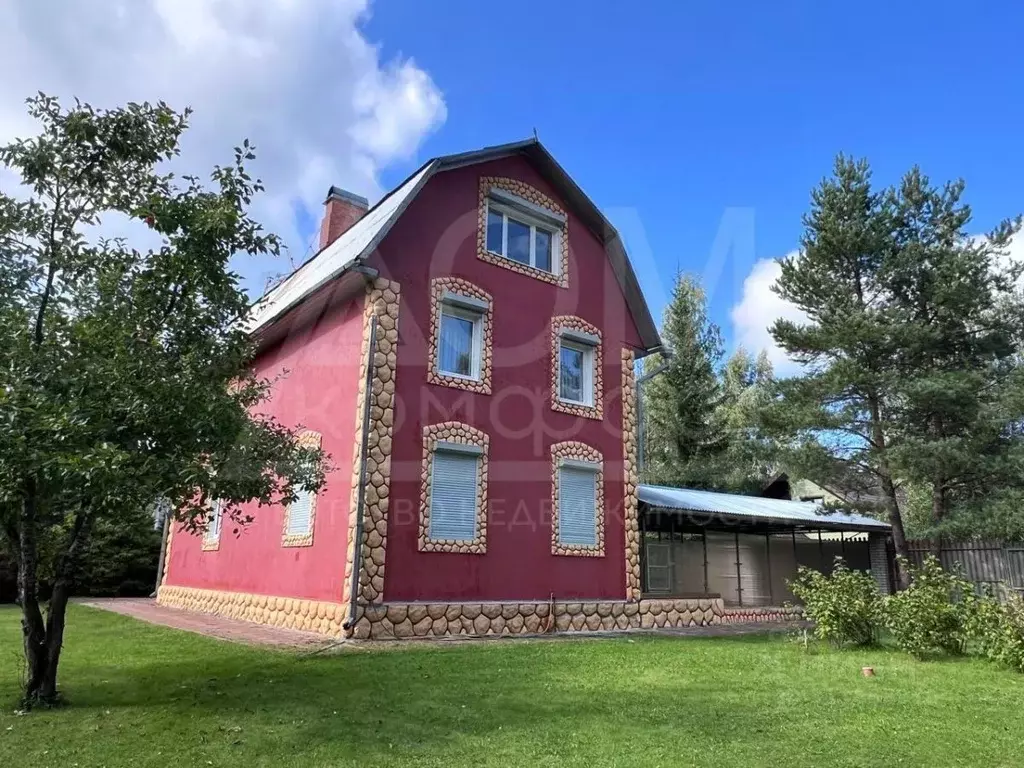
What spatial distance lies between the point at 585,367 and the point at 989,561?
474 inches

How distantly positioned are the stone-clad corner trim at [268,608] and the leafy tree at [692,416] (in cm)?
1921

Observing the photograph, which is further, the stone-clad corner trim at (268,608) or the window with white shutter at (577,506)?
the window with white shutter at (577,506)

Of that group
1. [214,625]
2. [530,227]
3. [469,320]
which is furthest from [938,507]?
[214,625]

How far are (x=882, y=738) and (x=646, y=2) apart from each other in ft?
40.7

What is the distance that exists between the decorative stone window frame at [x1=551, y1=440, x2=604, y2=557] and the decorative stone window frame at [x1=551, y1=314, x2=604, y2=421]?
0.67 m

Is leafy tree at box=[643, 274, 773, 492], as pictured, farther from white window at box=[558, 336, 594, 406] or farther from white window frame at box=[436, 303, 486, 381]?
white window frame at box=[436, 303, 486, 381]

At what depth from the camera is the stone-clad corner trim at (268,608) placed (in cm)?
1067

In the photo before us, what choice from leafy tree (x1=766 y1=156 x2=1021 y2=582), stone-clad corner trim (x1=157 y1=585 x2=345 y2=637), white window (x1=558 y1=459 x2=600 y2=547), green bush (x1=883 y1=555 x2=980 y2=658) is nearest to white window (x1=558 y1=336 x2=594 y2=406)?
white window (x1=558 y1=459 x2=600 y2=547)

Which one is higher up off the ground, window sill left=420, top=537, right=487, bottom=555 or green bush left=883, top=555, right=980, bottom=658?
window sill left=420, top=537, right=487, bottom=555

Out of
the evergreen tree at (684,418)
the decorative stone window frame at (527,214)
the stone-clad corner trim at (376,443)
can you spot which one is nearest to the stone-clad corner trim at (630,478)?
the decorative stone window frame at (527,214)

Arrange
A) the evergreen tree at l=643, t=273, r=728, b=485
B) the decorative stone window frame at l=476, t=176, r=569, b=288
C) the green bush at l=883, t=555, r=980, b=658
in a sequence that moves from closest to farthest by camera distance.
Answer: the green bush at l=883, t=555, r=980, b=658 < the decorative stone window frame at l=476, t=176, r=569, b=288 < the evergreen tree at l=643, t=273, r=728, b=485

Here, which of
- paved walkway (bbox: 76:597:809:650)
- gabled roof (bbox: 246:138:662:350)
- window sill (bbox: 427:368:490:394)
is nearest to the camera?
paved walkway (bbox: 76:597:809:650)

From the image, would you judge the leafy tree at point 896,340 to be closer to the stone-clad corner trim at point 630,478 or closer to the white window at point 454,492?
the stone-clad corner trim at point 630,478

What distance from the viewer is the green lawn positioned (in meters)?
4.92
